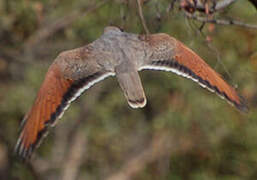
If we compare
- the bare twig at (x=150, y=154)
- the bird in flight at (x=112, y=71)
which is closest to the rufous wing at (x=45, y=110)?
the bird in flight at (x=112, y=71)

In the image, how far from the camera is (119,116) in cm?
1023

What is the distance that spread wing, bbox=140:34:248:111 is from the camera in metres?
4.58

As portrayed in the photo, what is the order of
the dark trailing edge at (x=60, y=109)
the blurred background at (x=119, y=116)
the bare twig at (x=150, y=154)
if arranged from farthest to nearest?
the bare twig at (x=150, y=154), the blurred background at (x=119, y=116), the dark trailing edge at (x=60, y=109)

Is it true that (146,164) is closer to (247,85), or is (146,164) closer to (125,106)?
(125,106)

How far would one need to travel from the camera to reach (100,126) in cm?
1045

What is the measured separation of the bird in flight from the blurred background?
2.97 metres

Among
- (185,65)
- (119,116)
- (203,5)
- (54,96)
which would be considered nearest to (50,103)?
(54,96)

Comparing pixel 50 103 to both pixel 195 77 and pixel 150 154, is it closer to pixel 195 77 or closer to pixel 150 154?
pixel 195 77

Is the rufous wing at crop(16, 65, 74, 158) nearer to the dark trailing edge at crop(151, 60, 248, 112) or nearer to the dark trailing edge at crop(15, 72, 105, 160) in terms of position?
the dark trailing edge at crop(15, 72, 105, 160)

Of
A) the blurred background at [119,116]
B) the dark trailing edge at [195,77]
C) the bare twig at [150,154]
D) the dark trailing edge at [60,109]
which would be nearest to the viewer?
the dark trailing edge at [60,109]

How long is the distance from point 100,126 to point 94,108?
0.36 metres

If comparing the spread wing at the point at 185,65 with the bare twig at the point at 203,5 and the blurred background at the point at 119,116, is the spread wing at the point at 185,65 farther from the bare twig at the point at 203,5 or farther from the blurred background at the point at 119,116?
the blurred background at the point at 119,116

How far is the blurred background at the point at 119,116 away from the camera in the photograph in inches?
336

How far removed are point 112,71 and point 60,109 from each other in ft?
1.37
